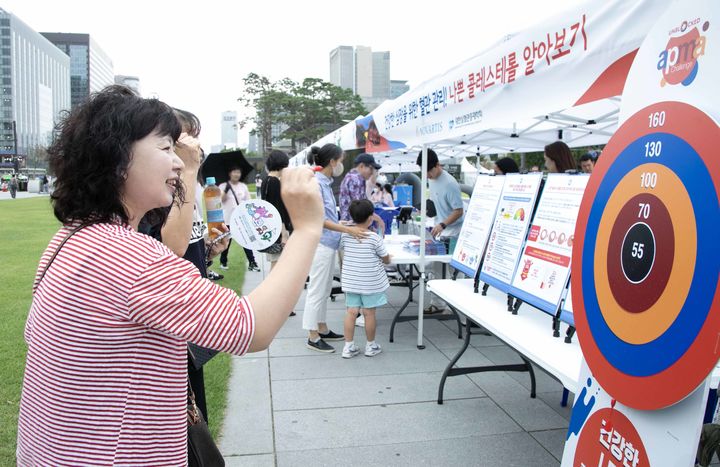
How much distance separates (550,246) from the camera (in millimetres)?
3137

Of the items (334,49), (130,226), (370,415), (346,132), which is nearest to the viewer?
(130,226)

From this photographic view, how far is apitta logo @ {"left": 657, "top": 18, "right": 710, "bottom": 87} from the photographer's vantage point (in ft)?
4.27

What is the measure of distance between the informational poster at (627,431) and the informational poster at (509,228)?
1.67 metres

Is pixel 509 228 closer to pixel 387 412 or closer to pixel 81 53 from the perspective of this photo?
pixel 387 412

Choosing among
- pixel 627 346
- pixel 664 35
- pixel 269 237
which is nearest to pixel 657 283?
pixel 627 346

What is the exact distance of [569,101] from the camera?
232 cm

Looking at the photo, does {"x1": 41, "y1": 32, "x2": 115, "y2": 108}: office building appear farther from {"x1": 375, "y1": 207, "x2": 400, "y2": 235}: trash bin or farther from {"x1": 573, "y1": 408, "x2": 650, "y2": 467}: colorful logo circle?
{"x1": 573, "y1": 408, "x2": 650, "y2": 467}: colorful logo circle

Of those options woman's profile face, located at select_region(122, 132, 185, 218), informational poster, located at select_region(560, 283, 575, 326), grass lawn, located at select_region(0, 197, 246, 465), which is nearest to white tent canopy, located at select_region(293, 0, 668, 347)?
informational poster, located at select_region(560, 283, 575, 326)

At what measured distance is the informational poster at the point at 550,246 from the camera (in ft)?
9.71

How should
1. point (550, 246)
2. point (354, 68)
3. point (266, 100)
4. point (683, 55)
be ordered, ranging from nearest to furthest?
point (683, 55), point (550, 246), point (266, 100), point (354, 68)

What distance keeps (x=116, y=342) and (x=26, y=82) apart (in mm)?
128526

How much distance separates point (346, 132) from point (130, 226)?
759 centimetres

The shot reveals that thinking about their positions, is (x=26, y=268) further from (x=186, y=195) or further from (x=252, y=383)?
(x=186, y=195)

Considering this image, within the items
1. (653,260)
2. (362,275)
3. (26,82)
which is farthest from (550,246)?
(26,82)
